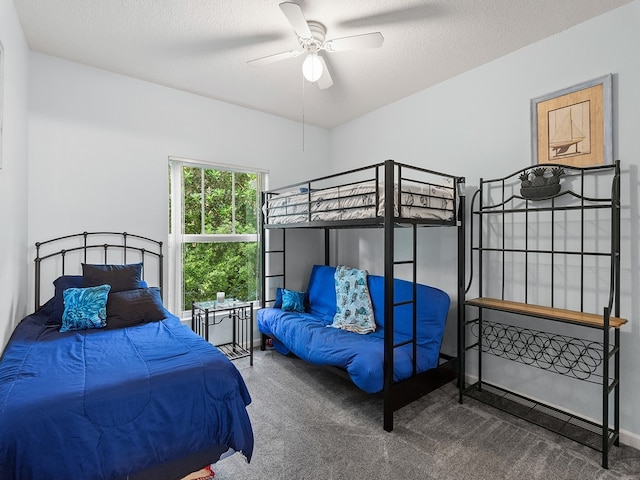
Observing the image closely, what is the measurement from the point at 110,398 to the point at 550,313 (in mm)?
2508

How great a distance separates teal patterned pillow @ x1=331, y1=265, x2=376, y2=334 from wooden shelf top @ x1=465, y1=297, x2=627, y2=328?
2.90 feet

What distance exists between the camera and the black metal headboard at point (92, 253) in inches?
107

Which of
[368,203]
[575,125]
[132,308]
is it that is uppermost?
[575,125]

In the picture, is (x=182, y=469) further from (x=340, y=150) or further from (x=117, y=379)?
(x=340, y=150)

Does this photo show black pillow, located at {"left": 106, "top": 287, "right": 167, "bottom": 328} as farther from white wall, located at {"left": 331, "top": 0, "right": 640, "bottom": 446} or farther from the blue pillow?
white wall, located at {"left": 331, "top": 0, "right": 640, "bottom": 446}

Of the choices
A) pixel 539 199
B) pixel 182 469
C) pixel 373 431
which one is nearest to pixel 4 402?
pixel 182 469

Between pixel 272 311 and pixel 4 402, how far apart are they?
2366mm

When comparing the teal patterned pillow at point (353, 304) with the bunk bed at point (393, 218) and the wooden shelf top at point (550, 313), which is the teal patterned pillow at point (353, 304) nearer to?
the bunk bed at point (393, 218)

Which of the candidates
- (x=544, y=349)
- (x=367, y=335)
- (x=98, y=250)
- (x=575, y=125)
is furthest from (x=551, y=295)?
(x=98, y=250)

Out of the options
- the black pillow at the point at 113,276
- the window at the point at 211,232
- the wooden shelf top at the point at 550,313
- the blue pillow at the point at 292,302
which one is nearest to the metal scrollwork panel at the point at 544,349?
the wooden shelf top at the point at 550,313

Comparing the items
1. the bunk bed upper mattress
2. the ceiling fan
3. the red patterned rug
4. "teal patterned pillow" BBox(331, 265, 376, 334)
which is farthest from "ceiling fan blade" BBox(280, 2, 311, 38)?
the red patterned rug

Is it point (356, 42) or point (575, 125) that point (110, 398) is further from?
point (575, 125)

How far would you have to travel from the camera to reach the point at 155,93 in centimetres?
322

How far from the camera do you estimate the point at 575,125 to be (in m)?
2.31
